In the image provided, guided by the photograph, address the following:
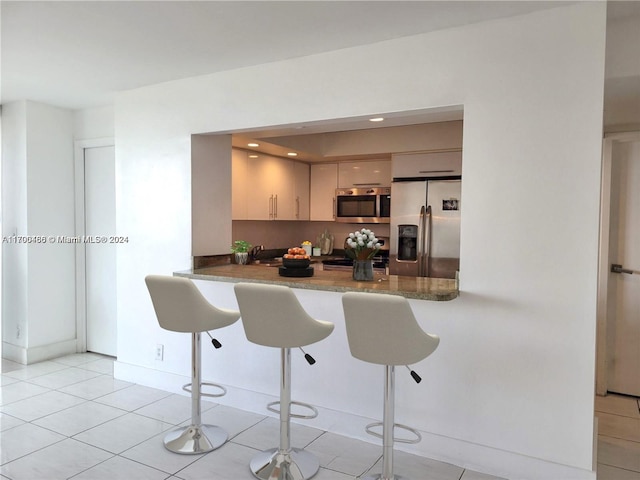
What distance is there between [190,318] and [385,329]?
1205 mm

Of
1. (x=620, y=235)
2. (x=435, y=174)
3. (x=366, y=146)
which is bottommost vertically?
(x=620, y=235)

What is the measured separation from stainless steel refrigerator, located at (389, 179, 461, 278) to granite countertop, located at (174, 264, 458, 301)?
1.47 metres

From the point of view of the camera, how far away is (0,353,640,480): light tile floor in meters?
2.57

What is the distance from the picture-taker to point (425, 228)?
4.57m

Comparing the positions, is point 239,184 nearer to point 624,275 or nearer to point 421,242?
point 421,242

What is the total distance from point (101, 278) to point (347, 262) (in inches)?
105

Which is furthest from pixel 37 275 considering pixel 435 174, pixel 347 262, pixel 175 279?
pixel 435 174

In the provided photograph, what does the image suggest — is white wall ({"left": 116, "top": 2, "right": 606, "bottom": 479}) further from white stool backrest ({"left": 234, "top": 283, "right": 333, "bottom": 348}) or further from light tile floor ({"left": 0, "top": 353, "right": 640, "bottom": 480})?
white stool backrest ({"left": 234, "top": 283, "right": 333, "bottom": 348})

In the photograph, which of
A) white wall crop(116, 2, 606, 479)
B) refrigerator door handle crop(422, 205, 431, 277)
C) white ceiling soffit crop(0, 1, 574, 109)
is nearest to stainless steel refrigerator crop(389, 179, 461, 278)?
refrigerator door handle crop(422, 205, 431, 277)

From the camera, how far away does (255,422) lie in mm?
3234

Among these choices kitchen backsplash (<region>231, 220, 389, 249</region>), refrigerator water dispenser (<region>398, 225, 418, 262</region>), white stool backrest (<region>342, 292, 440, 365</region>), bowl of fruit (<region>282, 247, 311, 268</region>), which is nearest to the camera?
white stool backrest (<region>342, 292, 440, 365</region>)

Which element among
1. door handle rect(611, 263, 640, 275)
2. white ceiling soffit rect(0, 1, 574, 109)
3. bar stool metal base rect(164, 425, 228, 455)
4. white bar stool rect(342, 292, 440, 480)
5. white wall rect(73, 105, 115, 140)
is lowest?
bar stool metal base rect(164, 425, 228, 455)

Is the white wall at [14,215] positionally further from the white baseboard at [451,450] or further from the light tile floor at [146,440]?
the white baseboard at [451,450]

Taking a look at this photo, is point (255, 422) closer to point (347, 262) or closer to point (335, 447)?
point (335, 447)
